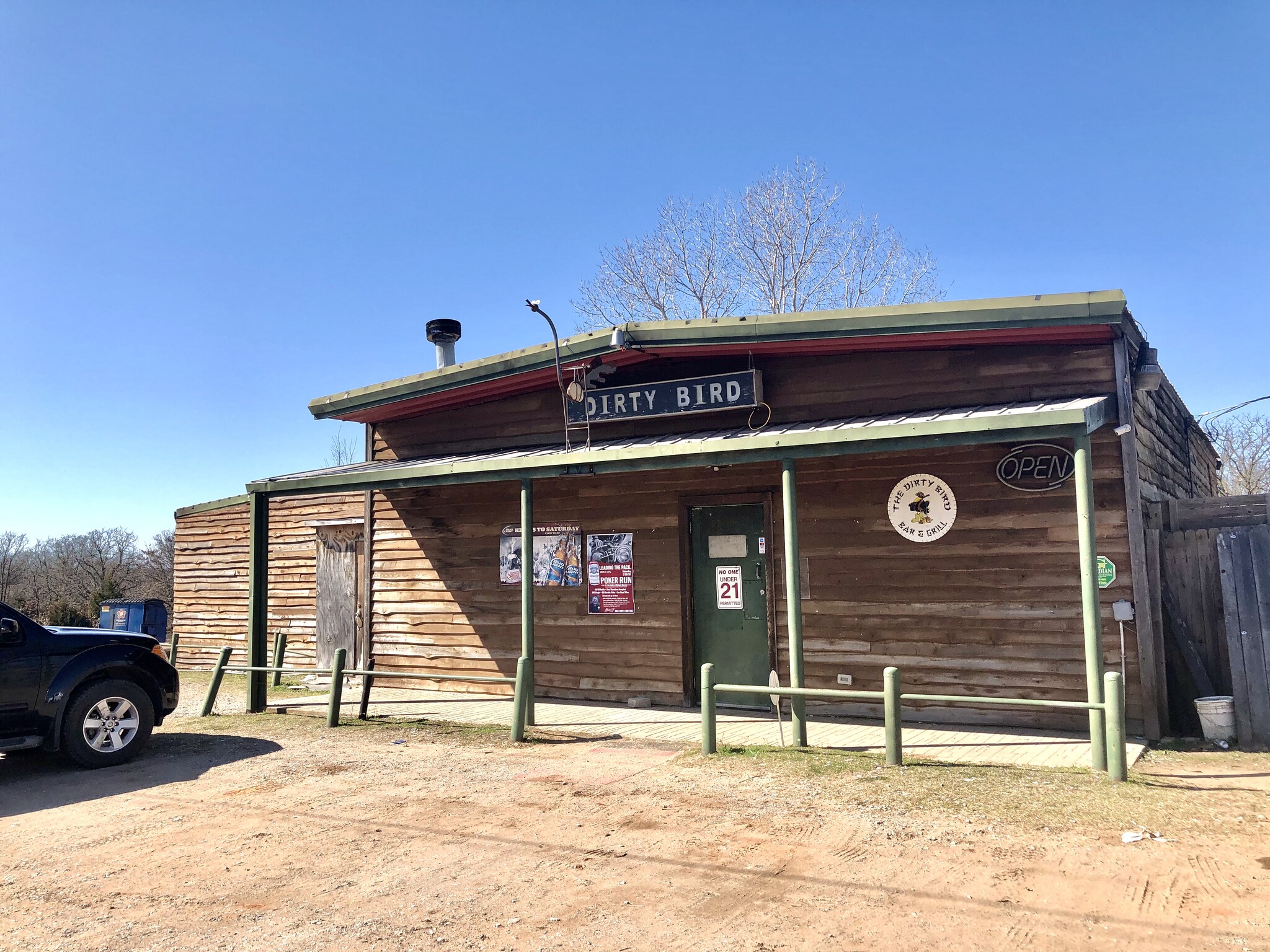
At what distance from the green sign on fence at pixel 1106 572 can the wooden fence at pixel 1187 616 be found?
39cm

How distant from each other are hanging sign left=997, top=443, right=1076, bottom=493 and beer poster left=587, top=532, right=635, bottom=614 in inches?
166

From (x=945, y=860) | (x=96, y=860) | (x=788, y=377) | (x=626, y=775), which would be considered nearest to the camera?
(x=945, y=860)

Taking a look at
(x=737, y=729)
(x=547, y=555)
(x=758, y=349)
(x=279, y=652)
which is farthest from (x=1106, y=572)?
(x=279, y=652)

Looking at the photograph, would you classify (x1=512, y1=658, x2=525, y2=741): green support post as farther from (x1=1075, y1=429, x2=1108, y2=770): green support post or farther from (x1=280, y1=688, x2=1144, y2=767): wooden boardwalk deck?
(x1=1075, y1=429, x2=1108, y2=770): green support post

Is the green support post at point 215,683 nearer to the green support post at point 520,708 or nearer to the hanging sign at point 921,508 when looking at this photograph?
the green support post at point 520,708

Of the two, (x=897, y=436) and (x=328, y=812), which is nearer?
(x=328, y=812)

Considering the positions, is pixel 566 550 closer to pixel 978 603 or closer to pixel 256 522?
pixel 256 522

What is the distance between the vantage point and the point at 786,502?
26.9 ft

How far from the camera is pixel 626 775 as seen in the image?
720 cm

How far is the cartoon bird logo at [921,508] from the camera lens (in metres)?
8.95

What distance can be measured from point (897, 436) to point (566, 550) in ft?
15.8

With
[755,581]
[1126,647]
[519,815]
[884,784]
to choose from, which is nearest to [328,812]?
[519,815]

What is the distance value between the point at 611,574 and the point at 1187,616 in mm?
5941

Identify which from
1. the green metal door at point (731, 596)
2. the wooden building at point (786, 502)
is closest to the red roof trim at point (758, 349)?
Result: the wooden building at point (786, 502)
